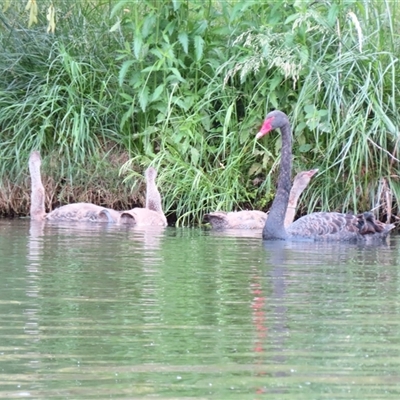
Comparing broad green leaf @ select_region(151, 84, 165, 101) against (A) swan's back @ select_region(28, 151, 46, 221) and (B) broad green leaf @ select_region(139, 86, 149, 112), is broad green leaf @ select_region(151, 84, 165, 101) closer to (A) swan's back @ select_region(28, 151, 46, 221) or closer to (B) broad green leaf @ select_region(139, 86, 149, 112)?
(B) broad green leaf @ select_region(139, 86, 149, 112)

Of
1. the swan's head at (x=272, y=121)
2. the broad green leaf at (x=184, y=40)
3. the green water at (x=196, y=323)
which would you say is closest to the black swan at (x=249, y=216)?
the swan's head at (x=272, y=121)

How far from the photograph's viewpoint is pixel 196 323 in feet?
19.6

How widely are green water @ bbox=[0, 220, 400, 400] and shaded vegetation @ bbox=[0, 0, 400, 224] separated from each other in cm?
291

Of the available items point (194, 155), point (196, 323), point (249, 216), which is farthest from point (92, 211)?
point (196, 323)

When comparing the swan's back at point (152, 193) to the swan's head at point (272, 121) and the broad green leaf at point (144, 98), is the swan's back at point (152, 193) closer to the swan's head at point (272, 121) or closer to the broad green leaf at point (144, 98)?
the broad green leaf at point (144, 98)

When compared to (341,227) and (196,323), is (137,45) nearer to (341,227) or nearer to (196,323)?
(341,227)

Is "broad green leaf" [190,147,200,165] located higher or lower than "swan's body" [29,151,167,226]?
higher

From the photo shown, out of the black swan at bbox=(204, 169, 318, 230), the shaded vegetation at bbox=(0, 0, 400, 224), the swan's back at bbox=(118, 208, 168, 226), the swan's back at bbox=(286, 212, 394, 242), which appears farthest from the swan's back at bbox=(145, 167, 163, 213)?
the swan's back at bbox=(286, 212, 394, 242)

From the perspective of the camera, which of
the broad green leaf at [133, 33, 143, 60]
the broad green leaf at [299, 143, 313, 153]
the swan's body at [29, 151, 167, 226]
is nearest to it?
the swan's body at [29, 151, 167, 226]

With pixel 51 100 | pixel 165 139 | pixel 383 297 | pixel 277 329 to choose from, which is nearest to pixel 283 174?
pixel 165 139

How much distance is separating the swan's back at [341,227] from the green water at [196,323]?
3.97 feet

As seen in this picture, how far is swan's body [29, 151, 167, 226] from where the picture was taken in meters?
12.4

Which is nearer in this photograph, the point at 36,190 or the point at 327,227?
the point at 327,227

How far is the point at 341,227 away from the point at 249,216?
4.88 feet
